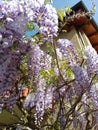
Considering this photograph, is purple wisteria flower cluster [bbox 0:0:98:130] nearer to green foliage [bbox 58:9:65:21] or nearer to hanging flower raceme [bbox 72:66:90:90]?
hanging flower raceme [bbox 72:66:90:90]

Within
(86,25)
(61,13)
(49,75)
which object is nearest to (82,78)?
(49,75)

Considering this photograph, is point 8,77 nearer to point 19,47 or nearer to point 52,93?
point 19,47

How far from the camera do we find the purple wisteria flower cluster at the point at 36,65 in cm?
485

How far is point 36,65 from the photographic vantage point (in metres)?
5.39

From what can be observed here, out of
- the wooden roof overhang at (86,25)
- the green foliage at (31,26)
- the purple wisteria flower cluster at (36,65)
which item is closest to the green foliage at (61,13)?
the purple wisteria flower cluster at (36,65)

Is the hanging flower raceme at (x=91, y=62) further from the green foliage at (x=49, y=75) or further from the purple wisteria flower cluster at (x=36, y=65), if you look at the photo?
the green foliage at (x=49, y=75)

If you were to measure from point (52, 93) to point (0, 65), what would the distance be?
1.49m

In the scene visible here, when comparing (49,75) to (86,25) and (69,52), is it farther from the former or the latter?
(86,25)

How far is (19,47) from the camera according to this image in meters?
4.95

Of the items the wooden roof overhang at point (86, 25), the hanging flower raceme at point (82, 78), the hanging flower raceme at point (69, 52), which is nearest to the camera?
the hanging flower raceme at point (82, 78)

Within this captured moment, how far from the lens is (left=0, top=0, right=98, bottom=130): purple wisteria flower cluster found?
15.9 ft

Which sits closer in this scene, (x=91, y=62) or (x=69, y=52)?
(x=91, y=62)

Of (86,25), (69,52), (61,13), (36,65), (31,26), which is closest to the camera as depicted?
(31,26)

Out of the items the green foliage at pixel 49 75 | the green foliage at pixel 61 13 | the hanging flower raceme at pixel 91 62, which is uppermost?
the green foliage at pixel 61 13
